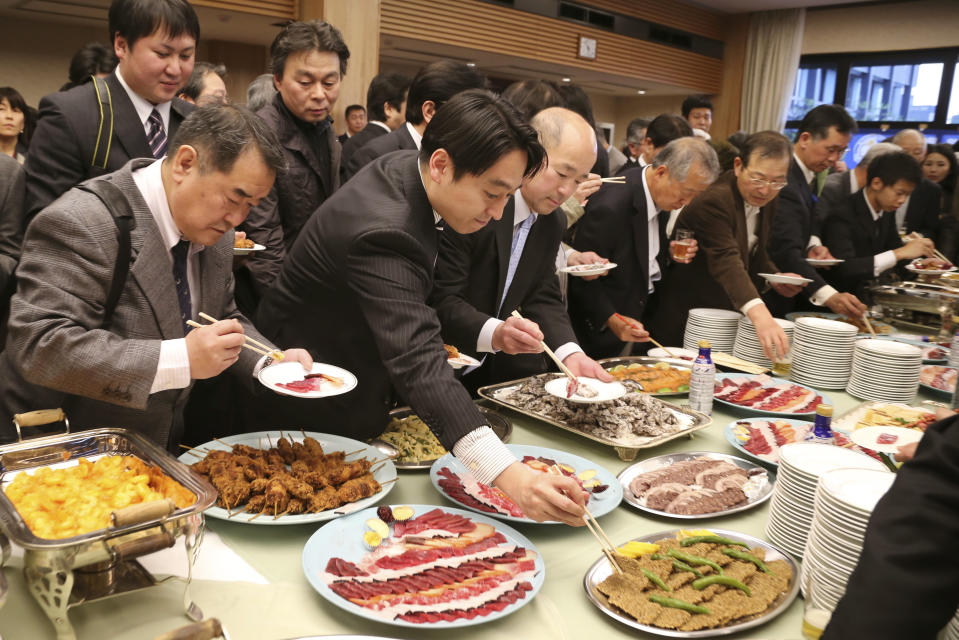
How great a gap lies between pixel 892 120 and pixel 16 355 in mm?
Answer: 11049

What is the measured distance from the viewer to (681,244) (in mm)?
3281

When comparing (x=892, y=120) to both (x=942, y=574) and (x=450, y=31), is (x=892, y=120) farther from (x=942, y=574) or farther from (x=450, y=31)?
(x=942, y=574)

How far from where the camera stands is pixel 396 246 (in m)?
1.53

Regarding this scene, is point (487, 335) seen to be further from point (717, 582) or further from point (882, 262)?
point (882, 262)

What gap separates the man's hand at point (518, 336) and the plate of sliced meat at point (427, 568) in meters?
0.67

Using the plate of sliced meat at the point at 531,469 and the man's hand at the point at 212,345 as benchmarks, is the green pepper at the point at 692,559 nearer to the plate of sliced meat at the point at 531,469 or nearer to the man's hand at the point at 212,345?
the plate of sliced meat at the point at 531,469

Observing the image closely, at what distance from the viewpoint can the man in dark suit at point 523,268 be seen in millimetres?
2170

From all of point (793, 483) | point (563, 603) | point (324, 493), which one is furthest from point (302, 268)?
point (793, 483)

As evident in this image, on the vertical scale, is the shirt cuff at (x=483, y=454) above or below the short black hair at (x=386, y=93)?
below

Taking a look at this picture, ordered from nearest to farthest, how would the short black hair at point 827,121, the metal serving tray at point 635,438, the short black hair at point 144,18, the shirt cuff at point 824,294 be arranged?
1. the metal serving tray at point 635,438
2. the short black hair at point 144,18
3. the shirt cuff at point 824,294
4. the short black hair at point 827,121

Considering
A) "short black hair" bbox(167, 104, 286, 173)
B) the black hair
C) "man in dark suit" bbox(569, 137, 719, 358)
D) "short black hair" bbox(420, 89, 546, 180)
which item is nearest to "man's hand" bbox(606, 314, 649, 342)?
"man in dark suit" bbox(569, 137, 719, 358)

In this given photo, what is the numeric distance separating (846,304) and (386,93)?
272cm

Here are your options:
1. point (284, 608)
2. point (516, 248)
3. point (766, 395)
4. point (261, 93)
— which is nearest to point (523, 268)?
point (516, 248)

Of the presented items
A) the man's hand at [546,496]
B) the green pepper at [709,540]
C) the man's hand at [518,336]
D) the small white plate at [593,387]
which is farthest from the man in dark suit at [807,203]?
the man's hand at [546,496]
